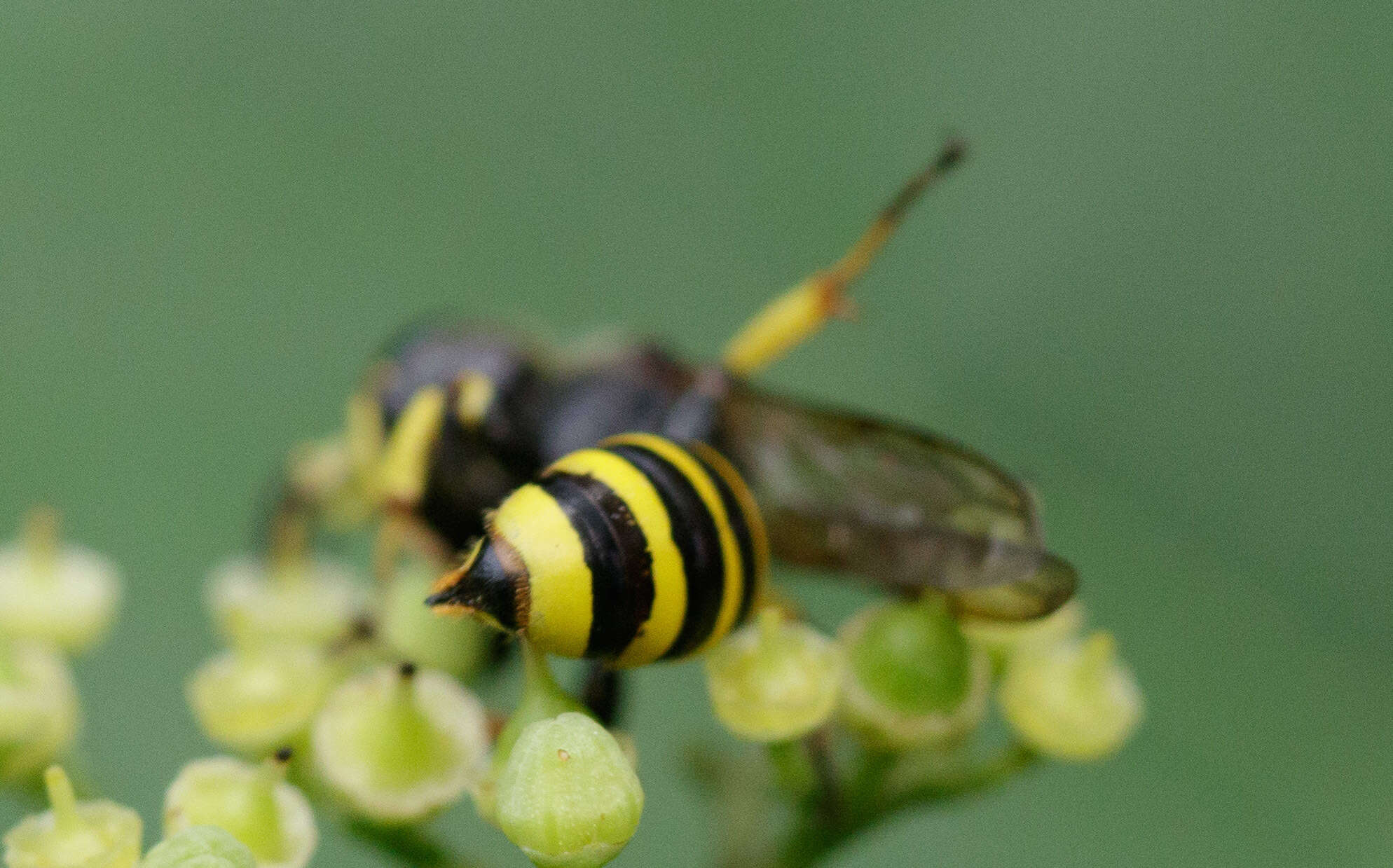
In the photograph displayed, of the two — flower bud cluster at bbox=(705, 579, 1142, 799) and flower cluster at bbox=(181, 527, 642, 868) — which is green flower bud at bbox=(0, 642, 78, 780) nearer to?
flower cluster at bbox=(181, 527, 642, 868)

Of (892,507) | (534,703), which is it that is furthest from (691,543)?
(892,507)

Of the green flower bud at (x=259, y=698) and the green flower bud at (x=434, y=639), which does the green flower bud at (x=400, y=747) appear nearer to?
the green flower bud at (x=259, y=698)

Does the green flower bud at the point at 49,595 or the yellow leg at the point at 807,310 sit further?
the green flower bud at the point at 49,595

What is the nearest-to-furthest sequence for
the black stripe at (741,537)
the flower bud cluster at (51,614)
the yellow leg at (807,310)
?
the black stripe at (741,537) → the flower bud cluster at (51,614) → the yellow leg at (807,310)

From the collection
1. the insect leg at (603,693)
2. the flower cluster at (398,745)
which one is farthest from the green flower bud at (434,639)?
the insect leg at (603,693)

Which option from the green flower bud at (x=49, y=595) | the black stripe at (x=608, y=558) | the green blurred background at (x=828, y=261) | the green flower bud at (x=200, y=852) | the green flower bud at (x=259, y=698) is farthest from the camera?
the green blurred background at (x=828, y=261)

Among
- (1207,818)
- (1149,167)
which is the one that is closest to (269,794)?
(1207,818)

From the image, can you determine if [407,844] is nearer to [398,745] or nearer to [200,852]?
[398,745]
